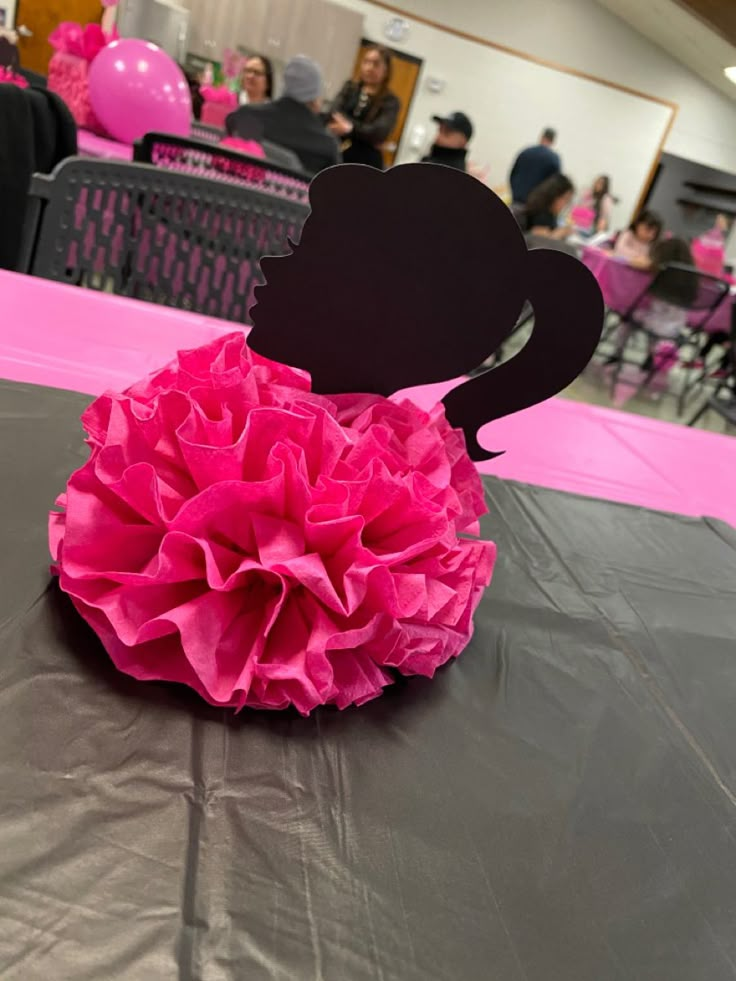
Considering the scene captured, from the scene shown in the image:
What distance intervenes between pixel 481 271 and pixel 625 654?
1.11 ft

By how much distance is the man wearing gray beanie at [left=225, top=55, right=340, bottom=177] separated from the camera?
285 cm

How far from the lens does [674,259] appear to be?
4.45 m

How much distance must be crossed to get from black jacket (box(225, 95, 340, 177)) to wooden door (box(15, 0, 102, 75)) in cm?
304

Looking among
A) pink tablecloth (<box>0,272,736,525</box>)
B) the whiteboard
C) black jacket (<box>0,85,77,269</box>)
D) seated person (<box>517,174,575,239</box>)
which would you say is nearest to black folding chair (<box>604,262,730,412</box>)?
seated person (<box>517,174,575,239</box>)

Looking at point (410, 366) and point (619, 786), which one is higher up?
point (410, 366)

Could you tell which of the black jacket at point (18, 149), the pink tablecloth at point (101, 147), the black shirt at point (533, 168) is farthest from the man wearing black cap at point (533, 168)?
the black jacket at point (18, 149)

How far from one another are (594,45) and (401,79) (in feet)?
6.71

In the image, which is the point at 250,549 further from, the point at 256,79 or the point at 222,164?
the point at 256,79

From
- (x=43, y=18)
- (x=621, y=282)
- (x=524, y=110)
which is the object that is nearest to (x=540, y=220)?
(x=621, y=282)

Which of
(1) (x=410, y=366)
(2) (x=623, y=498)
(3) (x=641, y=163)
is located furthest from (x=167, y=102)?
(3) (x=641, y=163)

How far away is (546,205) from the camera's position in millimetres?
4668

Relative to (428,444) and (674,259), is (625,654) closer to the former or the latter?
(428,444)

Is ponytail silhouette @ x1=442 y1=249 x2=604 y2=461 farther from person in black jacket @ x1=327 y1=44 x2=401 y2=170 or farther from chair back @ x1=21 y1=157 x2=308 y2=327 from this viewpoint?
person in black jacket @ x1=327 y1=44 x2=401 y2=170

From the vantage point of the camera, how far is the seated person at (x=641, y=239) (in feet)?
15.6
